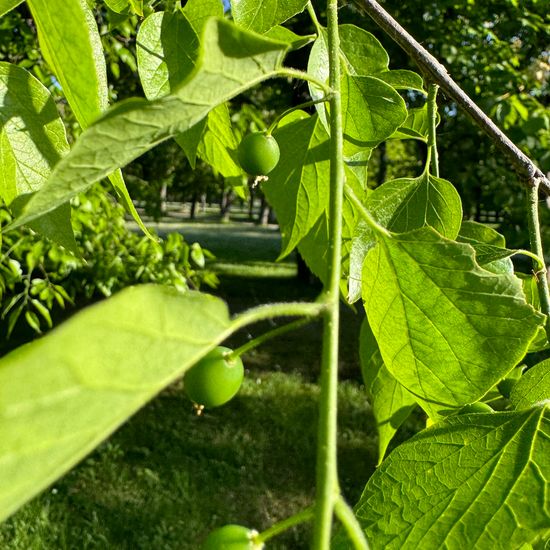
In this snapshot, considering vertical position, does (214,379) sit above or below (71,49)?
below

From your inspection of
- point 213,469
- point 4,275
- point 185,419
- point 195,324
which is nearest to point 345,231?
point 195,324

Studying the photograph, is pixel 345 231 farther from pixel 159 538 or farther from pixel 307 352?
pixel 307 352

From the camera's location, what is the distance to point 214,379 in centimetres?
46

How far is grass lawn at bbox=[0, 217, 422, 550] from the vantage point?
347cm

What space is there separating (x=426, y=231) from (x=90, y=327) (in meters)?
0.34

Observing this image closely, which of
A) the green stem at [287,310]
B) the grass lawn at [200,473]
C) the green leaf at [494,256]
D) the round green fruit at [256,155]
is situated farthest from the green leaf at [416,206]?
the grass lawn at [200,473]

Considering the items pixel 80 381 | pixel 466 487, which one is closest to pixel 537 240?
pixel 466 487

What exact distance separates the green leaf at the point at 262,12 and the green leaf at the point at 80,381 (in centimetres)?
39

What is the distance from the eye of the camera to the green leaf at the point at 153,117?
1.10ft

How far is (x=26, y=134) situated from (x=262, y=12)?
22 cm

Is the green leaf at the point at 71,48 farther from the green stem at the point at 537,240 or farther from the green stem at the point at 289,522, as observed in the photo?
the green stem at the point at 537,240

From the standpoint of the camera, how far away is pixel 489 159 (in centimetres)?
648

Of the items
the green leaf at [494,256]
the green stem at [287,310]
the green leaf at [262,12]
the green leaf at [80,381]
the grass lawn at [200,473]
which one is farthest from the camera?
the grass lawn at [200,473]

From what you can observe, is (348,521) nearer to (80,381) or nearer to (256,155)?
(80,381)
